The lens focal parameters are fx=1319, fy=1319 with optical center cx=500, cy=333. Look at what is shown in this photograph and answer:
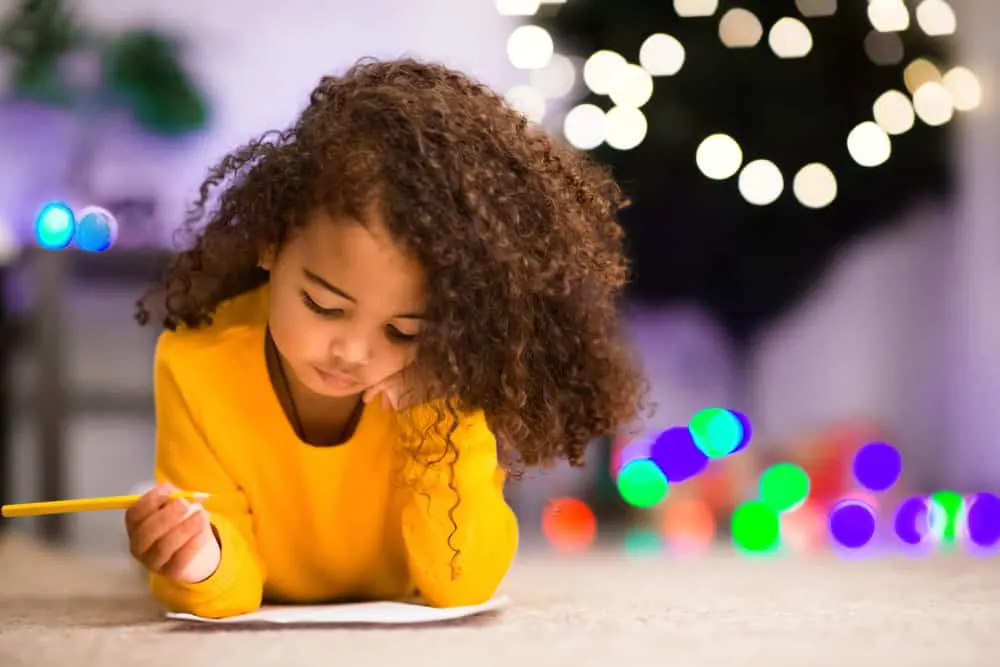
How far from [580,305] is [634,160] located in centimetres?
113

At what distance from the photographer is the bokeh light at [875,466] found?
217 centimetres

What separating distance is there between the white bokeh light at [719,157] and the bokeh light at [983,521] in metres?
0.64

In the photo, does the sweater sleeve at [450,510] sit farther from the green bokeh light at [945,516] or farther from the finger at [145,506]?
the green bokeh light at [945,516]

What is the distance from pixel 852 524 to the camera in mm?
1904

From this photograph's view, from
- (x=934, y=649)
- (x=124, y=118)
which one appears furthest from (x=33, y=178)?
(x=934, y=649)

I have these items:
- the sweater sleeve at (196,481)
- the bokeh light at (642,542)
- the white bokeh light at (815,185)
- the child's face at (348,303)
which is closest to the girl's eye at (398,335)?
the child's face at (348,303)

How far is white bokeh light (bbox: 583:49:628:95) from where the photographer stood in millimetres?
2119

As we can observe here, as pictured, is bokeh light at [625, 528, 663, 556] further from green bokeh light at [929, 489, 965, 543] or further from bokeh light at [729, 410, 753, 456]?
green bokeh light at [929, 489, 965, 543]

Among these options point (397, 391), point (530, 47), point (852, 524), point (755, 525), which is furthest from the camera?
point (530, 47)

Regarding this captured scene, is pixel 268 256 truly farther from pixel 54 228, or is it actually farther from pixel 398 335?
pixel 54 228

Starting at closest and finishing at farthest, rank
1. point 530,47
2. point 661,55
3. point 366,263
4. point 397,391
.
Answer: point 366,263
point 397,391
point 661,55
point 530,47

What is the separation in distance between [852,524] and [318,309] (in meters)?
1.20

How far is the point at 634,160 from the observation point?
2.14m

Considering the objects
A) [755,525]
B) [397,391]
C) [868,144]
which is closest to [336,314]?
[397,391]
